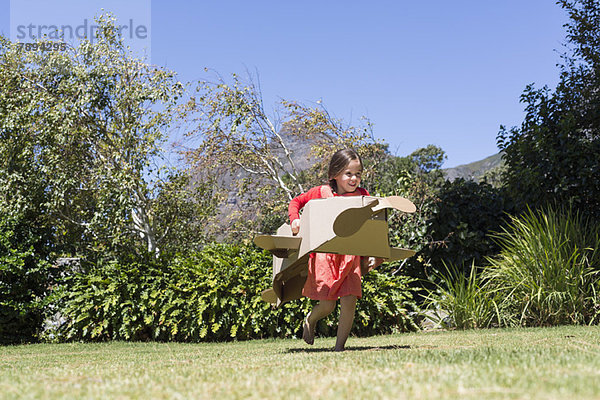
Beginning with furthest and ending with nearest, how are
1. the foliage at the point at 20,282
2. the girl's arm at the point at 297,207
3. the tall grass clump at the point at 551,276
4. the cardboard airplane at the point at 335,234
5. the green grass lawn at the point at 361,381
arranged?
the foliage at the point at 20,282
the tall grass clump at the point at 551,276
the girl's arm at the point at 297,207
the cardboard airplane at the point at 335,234
the green grass lawn at the point at 361,381

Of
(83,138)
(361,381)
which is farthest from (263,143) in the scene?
(361,381)

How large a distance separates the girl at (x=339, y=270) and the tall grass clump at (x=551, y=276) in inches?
144

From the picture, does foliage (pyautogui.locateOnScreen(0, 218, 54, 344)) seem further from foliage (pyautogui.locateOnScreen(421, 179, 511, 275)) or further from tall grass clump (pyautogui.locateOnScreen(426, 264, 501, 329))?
foliage (pyautogui.locateOnScreen(421, 179, 511, 275))

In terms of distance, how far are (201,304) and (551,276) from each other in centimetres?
479

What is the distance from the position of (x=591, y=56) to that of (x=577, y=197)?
304cm

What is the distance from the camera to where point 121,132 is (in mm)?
10508

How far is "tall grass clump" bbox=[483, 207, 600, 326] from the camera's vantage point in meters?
6.89

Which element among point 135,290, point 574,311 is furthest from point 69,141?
point 574,311

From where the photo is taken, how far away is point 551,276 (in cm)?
700

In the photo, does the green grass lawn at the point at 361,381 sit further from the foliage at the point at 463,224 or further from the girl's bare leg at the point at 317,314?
the foliage at the point at 463,224

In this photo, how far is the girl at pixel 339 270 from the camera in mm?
4254

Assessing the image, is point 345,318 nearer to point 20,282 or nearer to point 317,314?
point 317,314

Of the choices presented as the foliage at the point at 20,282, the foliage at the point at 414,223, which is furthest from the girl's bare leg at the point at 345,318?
the foliage at the point at 20,282

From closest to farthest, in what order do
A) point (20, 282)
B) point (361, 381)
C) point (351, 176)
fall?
point (361, 381) < point (351, 176) < point (20, 282)
